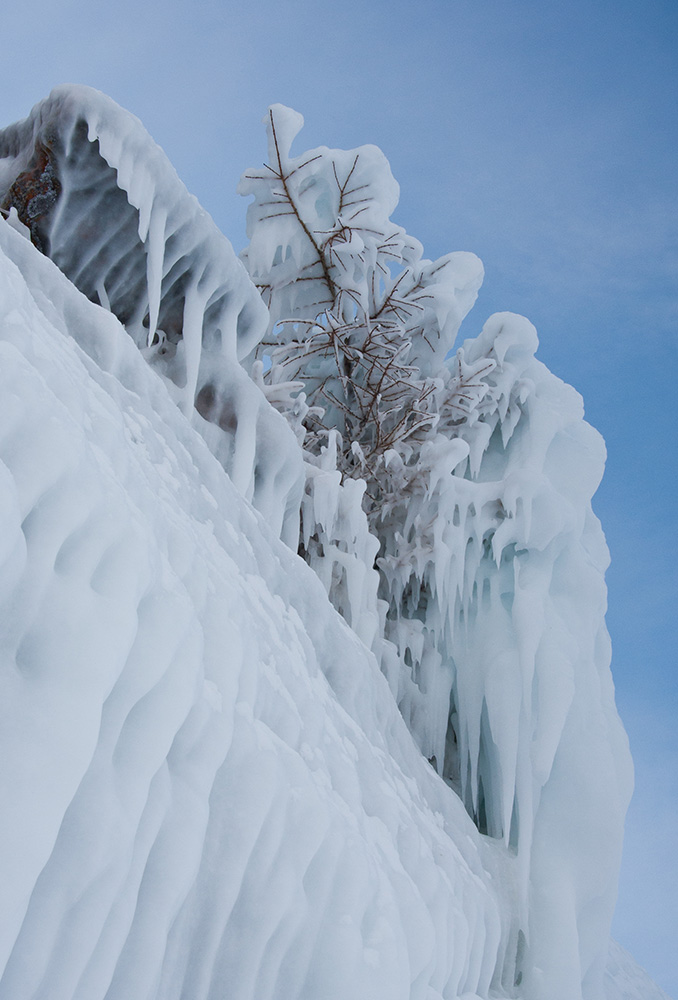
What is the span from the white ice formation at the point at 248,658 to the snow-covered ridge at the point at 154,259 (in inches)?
0.6

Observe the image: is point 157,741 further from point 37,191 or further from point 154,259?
point 37,191

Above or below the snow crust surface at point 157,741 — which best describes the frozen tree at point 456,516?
above

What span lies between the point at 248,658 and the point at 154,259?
6.82ft

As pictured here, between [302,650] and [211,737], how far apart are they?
935 millimetres

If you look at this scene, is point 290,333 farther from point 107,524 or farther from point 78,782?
point 78,782

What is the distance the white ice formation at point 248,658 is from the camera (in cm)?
135

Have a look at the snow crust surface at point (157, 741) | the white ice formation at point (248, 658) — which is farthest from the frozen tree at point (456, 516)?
the snow crust surface at point (157, 741)

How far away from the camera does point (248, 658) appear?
2.00m

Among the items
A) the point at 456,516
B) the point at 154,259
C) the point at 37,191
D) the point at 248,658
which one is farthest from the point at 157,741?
the point at 456,516

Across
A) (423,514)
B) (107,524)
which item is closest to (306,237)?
(423,514)

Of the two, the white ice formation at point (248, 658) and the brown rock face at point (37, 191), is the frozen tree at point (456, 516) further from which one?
the brown rock face at point (37, 191)

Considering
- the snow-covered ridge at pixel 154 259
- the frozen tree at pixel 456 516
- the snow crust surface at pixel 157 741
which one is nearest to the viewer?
the snow crust surface at pixel 157 741

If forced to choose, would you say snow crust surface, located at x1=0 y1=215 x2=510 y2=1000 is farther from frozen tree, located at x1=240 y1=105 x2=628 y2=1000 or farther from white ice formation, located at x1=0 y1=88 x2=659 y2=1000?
frozen tree, located at x1=240 y1=105 x2=628 y2=1000

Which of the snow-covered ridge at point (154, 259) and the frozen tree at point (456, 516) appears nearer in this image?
the snow-covered ridge at point (154, 259)
